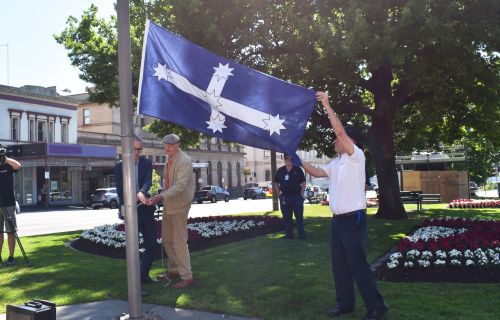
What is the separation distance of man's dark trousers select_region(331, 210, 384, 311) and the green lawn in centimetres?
27

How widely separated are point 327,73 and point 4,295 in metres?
10.6

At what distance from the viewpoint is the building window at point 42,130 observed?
4934 cm

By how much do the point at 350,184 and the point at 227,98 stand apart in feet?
6.02

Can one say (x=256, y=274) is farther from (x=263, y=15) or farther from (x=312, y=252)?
(x=263, y=15)

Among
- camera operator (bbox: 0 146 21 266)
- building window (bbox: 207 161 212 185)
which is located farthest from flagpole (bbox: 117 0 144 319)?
building window (bbox: 207 161 212 185)

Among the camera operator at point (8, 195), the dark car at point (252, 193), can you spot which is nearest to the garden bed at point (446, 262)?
the camera operator at point (8, 195)

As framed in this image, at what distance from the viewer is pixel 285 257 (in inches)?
352

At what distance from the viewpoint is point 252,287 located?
6648 millimetres

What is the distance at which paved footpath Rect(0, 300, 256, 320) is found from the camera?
546 cm

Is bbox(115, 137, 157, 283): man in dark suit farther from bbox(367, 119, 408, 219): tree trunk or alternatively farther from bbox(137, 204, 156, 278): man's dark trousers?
bbox(367, 119, 408, 219): tree trunk

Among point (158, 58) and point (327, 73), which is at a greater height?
point (327, 73)

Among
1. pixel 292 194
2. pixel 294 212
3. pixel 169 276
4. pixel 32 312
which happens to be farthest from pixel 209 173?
pixel 32 312

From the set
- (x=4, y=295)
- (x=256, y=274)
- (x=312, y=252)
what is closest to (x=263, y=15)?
(x=312, y=252)

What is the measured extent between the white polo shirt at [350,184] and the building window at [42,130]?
160 feet
